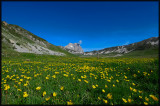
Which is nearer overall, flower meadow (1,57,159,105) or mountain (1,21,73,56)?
flower meadow (1,57,159,105)

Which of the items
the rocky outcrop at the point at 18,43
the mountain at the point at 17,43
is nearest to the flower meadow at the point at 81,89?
the mountain at the point at 17,43

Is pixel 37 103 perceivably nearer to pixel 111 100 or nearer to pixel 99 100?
pixel 99 100

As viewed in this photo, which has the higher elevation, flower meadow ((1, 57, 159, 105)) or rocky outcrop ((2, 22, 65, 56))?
rocky outcrop ((2, 22, 65, 56))

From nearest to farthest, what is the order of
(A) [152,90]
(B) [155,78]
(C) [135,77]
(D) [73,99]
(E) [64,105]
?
1. (E) [64,105]
2. (D) [73,99]
3. (A) [152,90]
4. (B) [155,78]
5. (C) [135,77]

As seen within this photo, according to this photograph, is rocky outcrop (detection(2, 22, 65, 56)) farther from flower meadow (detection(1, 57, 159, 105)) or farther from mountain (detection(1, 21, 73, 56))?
flower meadow (detection(1, 57, 159, 105))

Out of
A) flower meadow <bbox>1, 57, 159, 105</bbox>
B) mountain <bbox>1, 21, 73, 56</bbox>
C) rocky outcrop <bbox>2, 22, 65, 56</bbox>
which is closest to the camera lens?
flower meadow <bbox>1, 57, 159, 105</bbox>

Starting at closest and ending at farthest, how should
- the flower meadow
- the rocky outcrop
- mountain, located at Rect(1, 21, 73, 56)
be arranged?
the flower meadow < mountain, located at Rect(1, 21, 73, 56) < the rocky outcrop

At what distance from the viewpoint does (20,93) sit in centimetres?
301

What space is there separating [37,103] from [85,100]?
5.23ft

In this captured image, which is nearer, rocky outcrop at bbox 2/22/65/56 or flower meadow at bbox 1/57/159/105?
flower meadow at bbox 1/57/159/105

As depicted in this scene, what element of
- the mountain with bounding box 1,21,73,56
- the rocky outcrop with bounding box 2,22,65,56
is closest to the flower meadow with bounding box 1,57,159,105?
the mountain with bounding box 1,21,73,56

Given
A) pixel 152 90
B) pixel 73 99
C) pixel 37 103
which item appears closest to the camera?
pixel 37 103

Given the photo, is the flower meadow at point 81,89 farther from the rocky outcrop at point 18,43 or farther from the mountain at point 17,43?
the rocky outcrop at point 18,43

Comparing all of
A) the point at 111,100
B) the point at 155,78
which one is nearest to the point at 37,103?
the point at 111,100
